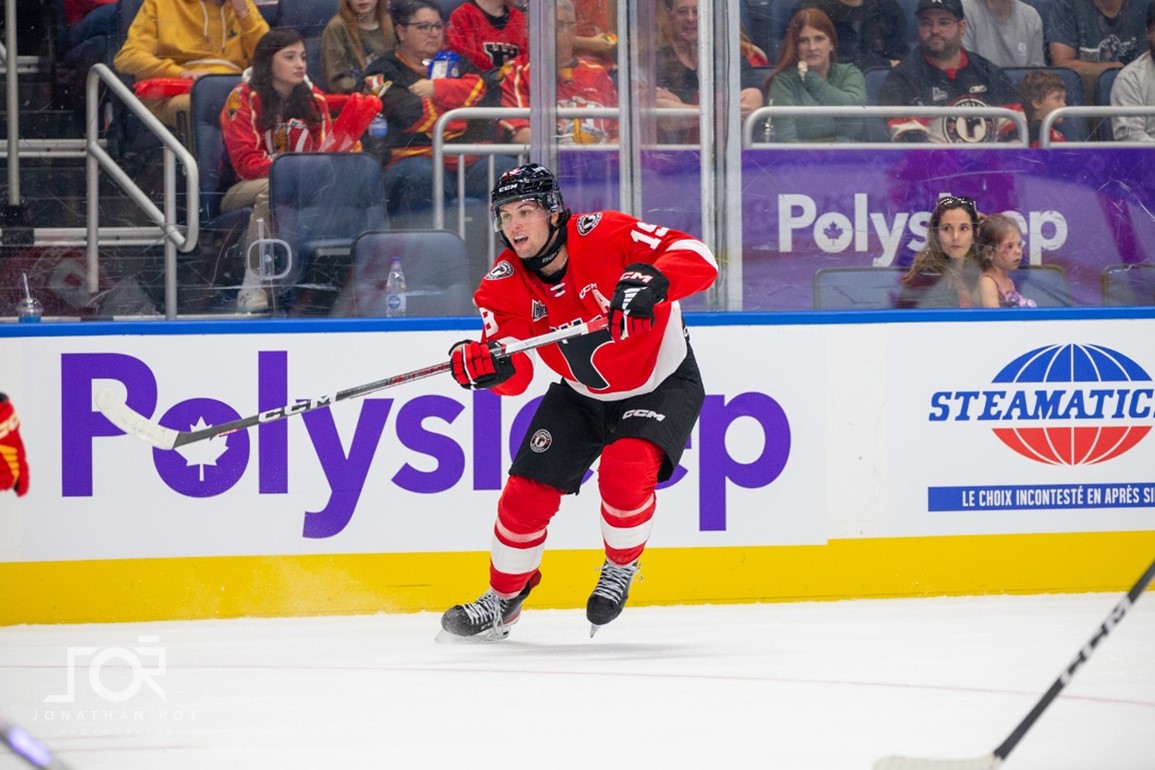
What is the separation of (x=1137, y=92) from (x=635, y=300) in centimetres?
221

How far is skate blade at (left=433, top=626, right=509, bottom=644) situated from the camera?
12.1ft

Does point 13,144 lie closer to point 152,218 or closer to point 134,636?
point 152,218

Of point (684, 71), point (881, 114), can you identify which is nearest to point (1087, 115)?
point (881, 114)

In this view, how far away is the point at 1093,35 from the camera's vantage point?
4.60 metres

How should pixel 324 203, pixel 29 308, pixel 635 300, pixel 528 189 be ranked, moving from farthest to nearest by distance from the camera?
pixel 324 203 → pixel 29 308 → pixel 528 189 → pixel 635 300

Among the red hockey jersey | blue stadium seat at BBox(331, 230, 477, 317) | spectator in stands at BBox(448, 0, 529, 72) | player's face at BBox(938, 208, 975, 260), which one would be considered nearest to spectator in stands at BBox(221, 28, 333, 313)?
blue stadium seat at BBox(331, 230, 477, 317)

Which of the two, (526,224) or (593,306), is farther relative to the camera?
(593,306)

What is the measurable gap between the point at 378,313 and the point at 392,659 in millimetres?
1138

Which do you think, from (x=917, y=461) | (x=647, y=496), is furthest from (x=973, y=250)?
(x=647, y=496)

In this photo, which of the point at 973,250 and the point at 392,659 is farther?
the point at 973,250

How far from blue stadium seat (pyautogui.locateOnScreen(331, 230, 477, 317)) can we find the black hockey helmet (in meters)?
0.81

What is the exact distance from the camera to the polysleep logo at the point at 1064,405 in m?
4.24

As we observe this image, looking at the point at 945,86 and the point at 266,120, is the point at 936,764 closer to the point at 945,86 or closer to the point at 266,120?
the point at 945,86

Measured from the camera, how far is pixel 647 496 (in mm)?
3510
